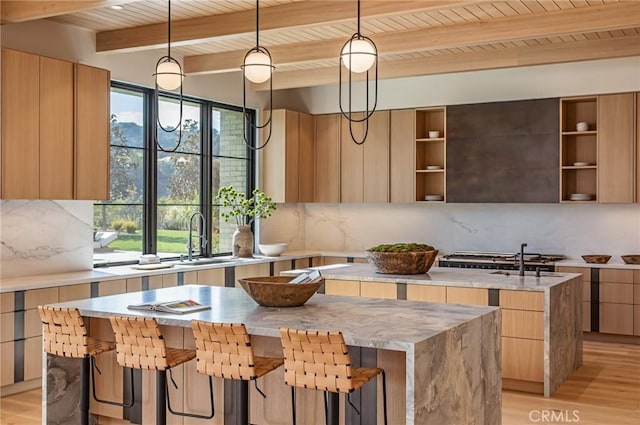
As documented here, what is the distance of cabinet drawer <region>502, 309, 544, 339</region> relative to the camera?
5.36 meters

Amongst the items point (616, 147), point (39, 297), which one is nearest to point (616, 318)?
point (616, 147)

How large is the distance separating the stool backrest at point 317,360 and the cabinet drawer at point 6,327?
2.92 m

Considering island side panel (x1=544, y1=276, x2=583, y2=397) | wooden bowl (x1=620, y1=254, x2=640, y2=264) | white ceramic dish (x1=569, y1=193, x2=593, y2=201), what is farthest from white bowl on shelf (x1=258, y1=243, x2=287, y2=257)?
wooden bowl (x1=620, y1=254, x2=640, y2=264)

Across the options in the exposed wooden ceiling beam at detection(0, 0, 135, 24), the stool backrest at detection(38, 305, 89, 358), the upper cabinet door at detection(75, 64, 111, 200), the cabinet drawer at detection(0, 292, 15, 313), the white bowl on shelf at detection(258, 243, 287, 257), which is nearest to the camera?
the stool backrest at detection(38, 305, 89, 358)

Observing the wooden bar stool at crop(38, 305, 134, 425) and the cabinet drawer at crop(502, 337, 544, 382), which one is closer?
the wooden bar stool at crop(38, 305, 134, 425)

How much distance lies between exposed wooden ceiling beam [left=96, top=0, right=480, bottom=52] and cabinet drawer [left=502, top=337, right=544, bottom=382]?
2593 millimetres

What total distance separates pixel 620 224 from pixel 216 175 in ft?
15.4

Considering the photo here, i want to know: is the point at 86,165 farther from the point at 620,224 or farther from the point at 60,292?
the point at 620,224

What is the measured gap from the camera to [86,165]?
241 inches

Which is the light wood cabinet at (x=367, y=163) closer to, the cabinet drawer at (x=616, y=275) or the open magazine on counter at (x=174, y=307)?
the cabinet drawer at (x=616, y=275)

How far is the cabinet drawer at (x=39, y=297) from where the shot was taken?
5371 mm

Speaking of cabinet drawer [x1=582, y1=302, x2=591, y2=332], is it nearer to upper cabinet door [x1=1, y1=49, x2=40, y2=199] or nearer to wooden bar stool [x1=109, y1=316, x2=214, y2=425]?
wooden bar stool [x1=109, y1=316, x2=214, y2=425]

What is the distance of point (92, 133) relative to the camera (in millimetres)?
6172

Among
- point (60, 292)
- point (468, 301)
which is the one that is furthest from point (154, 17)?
point (468, 301)
